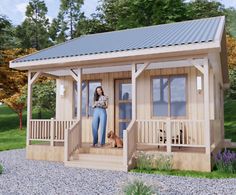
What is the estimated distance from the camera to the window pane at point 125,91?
31.8 feet

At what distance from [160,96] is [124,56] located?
2.44 m

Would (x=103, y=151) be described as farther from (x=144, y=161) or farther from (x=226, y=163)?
(x=226, y=163)

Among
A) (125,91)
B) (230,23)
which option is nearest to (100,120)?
(125,91)

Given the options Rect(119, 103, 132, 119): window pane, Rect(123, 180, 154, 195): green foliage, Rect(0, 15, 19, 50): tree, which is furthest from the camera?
Rect(0, 15, 19, 50): tree

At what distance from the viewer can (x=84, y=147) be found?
26.8 feet

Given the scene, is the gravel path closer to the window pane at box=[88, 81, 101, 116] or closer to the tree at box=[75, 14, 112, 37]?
the window pane at box=[88, 81, 101, 116]

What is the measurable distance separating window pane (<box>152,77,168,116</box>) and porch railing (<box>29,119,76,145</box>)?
272cm

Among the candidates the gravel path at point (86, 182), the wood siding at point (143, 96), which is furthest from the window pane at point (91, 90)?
the gravel path at point (86, 182)

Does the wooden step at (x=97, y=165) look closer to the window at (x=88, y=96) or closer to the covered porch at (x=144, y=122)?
the covered porch at (x=144, y=122)

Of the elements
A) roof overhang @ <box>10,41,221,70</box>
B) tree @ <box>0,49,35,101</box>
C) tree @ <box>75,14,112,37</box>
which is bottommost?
roof overhang @ <box>10,41,221,70</box>

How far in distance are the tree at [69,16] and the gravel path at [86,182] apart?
87.5 feet

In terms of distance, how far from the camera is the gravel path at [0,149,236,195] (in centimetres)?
512

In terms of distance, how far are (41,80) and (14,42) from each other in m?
6.19

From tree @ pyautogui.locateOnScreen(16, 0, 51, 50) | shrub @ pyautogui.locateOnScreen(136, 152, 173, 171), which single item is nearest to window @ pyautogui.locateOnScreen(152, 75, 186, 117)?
shrub @ pyautogui.locateOnScreen(136, 152, 173, 171)
